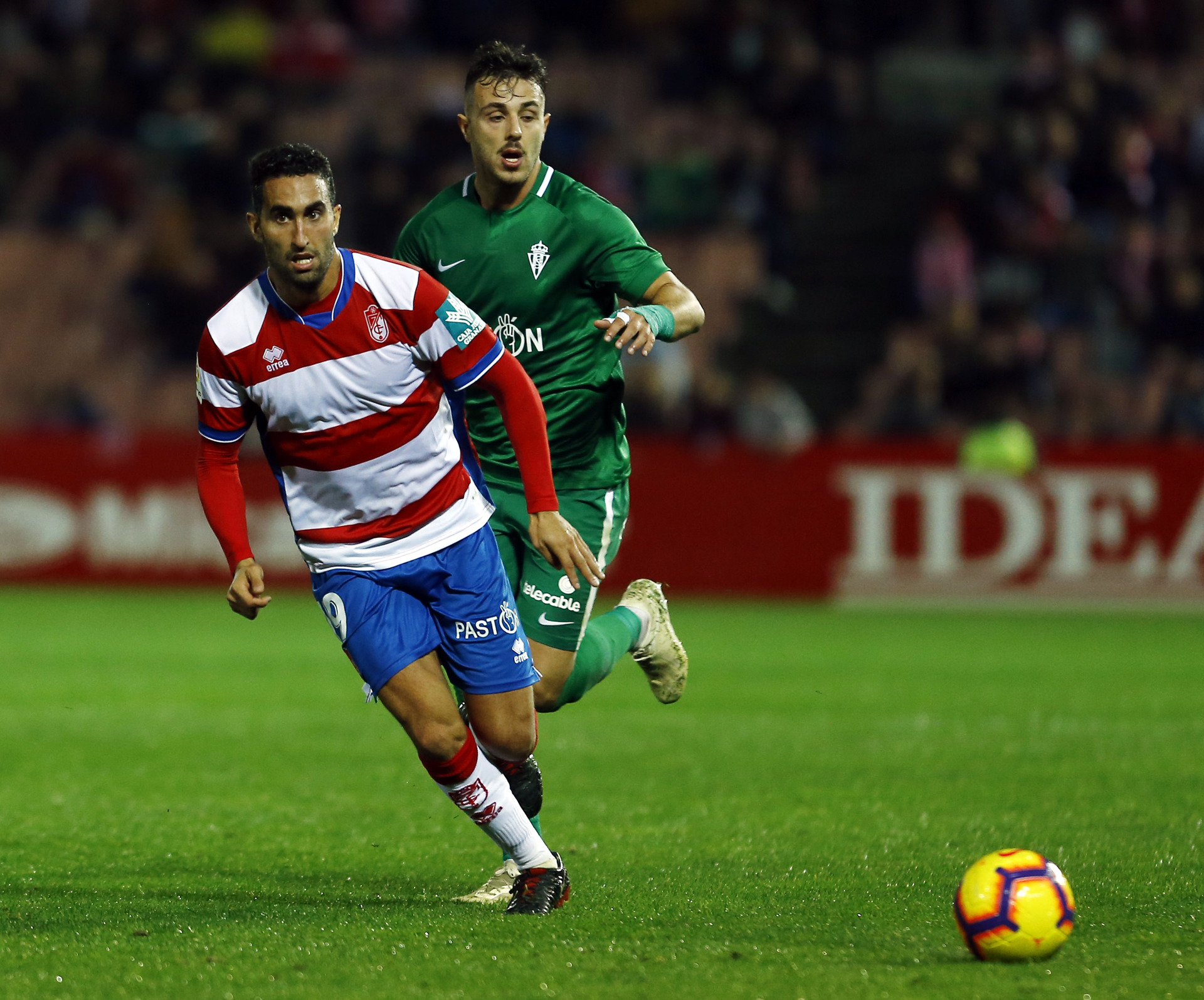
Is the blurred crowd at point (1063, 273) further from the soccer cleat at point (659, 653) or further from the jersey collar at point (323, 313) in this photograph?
the jersey collar at point (323, 313)

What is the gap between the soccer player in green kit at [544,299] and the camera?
612 cm

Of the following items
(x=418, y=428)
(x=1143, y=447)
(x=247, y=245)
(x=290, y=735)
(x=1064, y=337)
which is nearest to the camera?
(x=418, y=428)

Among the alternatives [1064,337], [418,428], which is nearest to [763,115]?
[1064,337]

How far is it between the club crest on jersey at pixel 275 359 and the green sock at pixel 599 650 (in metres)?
1.66

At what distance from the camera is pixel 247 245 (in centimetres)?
1978

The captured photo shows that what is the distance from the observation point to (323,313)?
17.9 ft

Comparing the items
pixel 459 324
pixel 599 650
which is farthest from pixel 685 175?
pixel 459 324

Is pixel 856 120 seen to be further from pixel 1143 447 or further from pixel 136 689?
pixel 136 689

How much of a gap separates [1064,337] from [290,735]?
10401 millimetres

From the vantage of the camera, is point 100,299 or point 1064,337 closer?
point 1064,337

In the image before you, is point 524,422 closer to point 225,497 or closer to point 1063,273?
point 225,497

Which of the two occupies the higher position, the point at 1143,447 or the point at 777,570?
the point at 1143,447

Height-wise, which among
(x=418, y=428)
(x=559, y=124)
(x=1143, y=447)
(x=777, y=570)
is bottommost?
(x=777, y=570)

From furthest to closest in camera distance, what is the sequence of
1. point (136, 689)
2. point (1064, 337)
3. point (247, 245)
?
point (247, 245), point (1064, 337), point (136, 689)
